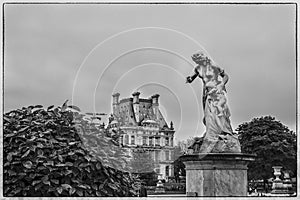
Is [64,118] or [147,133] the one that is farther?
[147,133]

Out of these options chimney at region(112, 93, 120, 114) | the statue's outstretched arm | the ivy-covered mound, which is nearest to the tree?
the statue's outstretched arm

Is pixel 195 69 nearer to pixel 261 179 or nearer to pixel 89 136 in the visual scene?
pixel 89 136

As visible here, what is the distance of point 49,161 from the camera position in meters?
5.38

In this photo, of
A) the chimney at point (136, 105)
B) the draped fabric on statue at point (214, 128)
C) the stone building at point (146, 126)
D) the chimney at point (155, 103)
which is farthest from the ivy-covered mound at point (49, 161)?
the draped fabric on statue at point (214, 128)

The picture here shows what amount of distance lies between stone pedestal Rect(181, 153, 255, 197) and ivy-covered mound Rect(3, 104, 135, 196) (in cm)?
326

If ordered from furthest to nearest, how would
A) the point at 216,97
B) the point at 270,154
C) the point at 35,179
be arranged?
the point at 270,154
the point at 216,97
the point at 35,179

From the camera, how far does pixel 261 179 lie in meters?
31.0

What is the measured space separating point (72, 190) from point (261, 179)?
87.3 ft

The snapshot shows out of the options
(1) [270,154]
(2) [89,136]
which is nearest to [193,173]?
(2) [89,136]

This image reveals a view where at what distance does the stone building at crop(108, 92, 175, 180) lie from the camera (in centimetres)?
798

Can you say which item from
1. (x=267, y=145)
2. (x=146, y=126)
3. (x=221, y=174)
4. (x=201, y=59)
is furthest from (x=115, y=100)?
(x=267, y=145)

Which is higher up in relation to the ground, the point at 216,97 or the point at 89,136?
the point at 216,97

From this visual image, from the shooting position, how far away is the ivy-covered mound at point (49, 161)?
5.35 meters

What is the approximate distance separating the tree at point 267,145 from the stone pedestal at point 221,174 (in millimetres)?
21294
